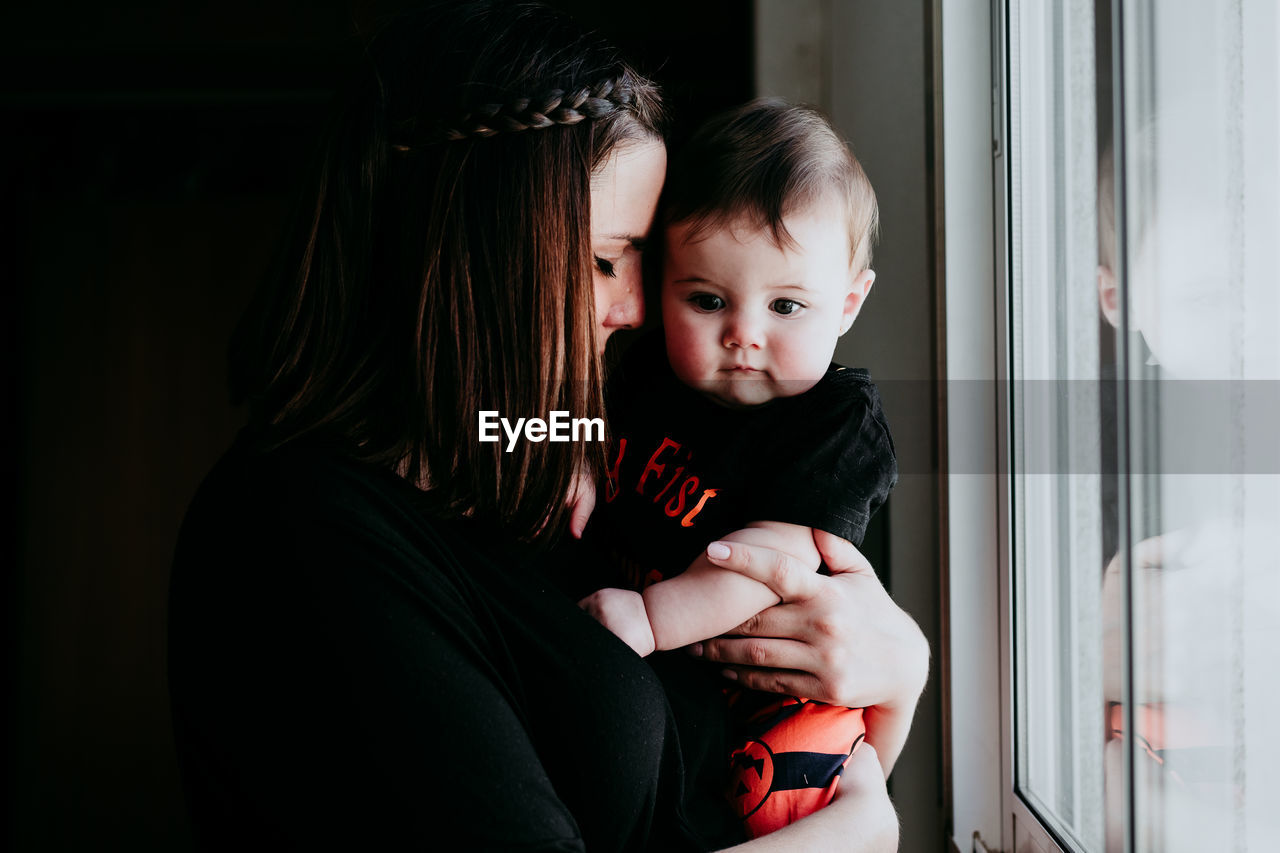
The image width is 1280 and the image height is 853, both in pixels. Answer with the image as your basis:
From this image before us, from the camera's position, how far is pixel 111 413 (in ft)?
7.88

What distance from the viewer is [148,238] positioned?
7.89 ft

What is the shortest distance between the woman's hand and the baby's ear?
289 millimetres

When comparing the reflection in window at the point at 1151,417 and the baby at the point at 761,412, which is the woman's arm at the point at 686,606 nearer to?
the baby at the point at 761,412

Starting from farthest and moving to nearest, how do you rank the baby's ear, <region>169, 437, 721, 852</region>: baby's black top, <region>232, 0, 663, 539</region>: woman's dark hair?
the baby's ear < <region>232, 0, 663, 539</region>: woman's dark hair < <region>169, 437, 721, 852</region>: baby's black top

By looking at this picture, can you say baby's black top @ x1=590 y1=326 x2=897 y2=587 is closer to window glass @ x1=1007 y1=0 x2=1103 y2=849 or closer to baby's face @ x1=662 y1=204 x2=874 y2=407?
baby's face @ x1=662 y1=204 x2=874 y2=407

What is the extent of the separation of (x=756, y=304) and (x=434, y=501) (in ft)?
1.41

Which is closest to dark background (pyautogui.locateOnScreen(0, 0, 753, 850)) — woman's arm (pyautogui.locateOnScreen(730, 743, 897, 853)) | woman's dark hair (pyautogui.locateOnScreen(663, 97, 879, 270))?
woman's dark hair (pyautogui.locateOnScreen(663, 97, 879, 270))

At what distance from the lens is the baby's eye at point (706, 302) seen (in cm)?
95

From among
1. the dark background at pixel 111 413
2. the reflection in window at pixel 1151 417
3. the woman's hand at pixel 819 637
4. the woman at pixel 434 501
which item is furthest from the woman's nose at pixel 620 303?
the dark background at pixel 111 413

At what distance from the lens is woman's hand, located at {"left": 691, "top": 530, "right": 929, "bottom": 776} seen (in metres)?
0.87

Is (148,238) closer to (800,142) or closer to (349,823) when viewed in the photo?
(800,142)

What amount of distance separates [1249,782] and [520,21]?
A: 2.95 ft

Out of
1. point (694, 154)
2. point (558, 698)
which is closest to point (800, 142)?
point (694, 154)

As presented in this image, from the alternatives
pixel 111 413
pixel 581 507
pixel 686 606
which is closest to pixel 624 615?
pixel 686 606
